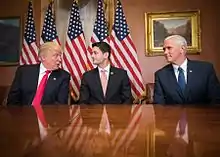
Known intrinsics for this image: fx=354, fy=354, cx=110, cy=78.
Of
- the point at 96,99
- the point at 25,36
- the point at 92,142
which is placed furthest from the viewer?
the point at 25,36

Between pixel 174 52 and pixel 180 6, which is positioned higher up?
pixel 180 6

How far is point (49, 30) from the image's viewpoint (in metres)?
5.59

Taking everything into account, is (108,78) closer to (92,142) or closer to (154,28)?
(154,28)

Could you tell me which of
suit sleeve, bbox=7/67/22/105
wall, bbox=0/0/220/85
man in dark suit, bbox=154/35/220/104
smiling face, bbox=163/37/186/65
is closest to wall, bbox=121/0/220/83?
wall, bbox=0/0/220/85

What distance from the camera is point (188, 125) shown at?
57.0 inches

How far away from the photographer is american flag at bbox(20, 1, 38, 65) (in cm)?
572

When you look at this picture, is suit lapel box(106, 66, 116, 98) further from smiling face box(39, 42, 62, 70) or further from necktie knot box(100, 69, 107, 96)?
smiling face box(39, 42, 62, 70)

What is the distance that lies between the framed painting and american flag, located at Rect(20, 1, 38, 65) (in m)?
0.32

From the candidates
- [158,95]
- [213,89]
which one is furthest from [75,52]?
[213,89]

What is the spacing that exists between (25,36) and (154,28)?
6.87 ft

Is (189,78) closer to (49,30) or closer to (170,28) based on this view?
(170,28)

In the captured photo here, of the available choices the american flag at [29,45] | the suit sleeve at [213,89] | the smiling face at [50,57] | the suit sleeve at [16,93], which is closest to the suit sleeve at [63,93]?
the smiling face at [50,57]

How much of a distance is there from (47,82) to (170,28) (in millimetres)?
2612

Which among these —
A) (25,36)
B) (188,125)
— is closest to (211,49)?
(25,36)
